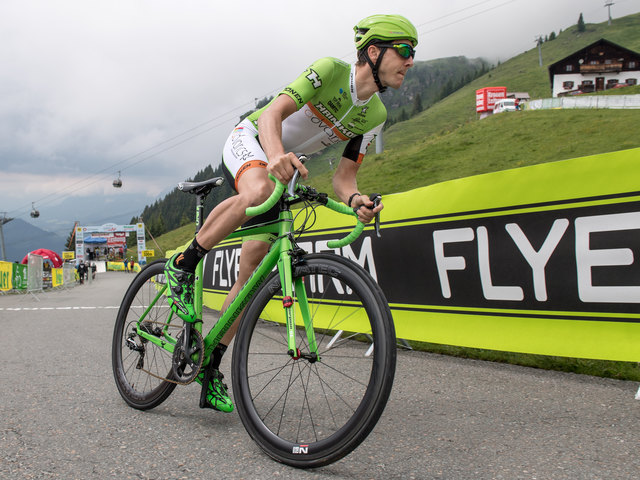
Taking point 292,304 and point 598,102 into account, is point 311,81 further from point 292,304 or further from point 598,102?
point 598,102

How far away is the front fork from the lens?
213cm

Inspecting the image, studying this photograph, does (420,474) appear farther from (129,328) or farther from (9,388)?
(9,388)

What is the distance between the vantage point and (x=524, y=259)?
3516mm

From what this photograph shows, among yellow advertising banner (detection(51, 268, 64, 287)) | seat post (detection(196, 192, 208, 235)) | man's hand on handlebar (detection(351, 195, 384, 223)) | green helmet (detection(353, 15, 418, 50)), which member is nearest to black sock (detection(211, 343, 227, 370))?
seat post (detection(196, 192, 208, 235))

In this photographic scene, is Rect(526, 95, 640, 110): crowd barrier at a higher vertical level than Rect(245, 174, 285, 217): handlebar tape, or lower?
higher

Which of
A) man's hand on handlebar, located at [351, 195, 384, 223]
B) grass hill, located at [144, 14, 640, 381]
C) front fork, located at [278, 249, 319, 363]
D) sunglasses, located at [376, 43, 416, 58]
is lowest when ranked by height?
front fork, located at [278, 249, 319, 363]

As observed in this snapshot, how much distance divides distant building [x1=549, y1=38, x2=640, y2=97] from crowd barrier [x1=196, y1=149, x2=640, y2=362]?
102973mm

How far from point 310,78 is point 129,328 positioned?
6.80 feet

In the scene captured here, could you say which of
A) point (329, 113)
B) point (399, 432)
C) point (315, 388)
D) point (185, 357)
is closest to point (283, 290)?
point (185, 357)

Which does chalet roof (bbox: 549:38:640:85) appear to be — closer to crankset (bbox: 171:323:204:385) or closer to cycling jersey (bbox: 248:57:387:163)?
cycling jersey (bbox: 248:57:387:163)

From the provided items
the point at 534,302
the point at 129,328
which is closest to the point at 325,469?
the point at 129,328

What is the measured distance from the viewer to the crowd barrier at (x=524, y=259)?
3070 millimetres

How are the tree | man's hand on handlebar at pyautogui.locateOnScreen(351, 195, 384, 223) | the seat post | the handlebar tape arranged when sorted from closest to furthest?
the handlebar tape → man's hand on handlebar at pyautogui.locateOnScreen(351, 195, 384, 223) → the seat post → the tree

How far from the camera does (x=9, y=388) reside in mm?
3348
